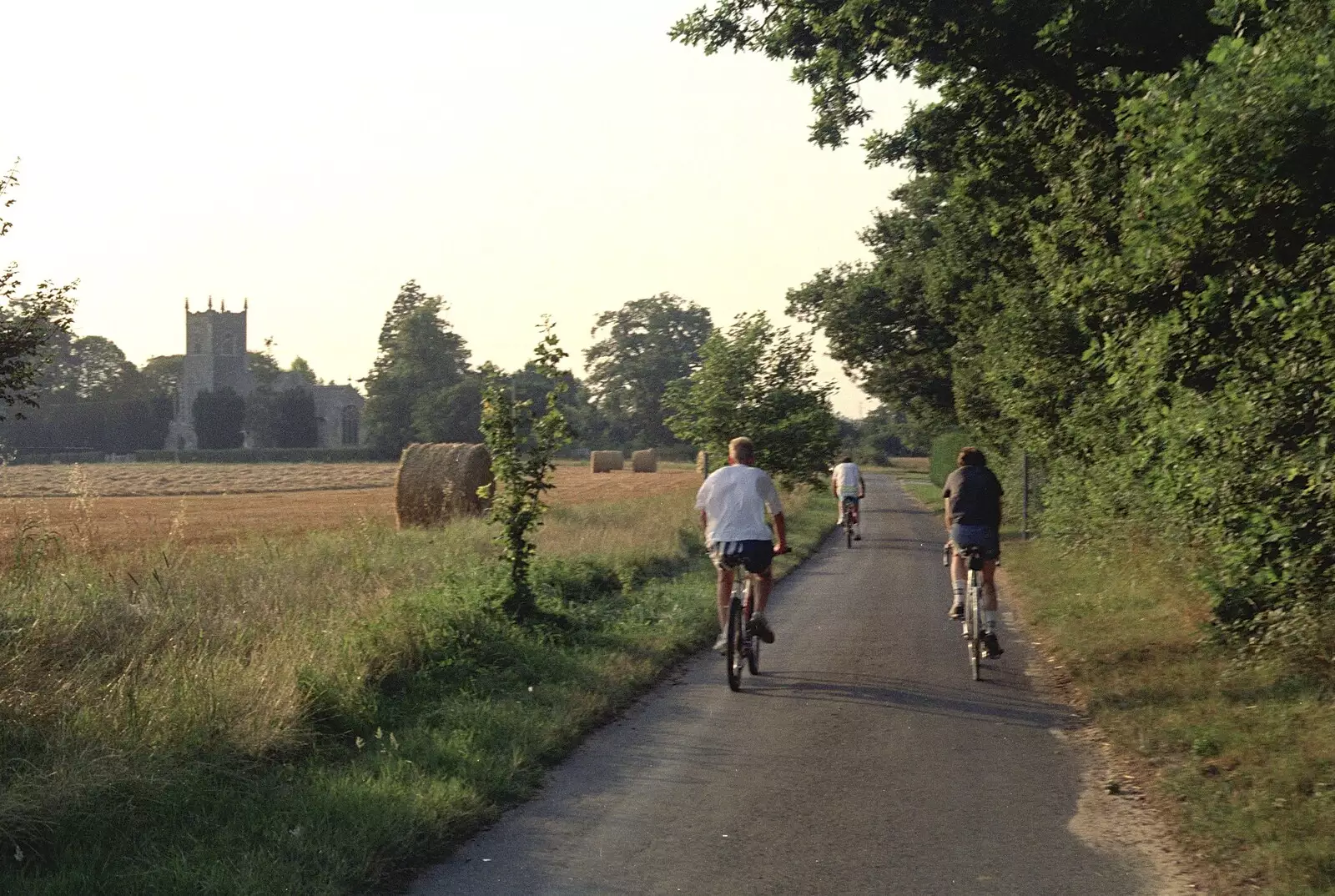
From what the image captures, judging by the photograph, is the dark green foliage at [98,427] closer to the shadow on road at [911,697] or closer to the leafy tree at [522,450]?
the leafy tree at [522,450]

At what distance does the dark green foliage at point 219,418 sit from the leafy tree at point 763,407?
78312 millimetres

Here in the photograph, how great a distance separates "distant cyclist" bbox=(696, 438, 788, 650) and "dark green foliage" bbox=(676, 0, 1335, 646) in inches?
106

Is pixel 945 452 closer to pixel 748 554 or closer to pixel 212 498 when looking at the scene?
pixel 212 498

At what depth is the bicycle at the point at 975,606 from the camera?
34.9 feet

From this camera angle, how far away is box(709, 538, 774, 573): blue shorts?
34.1ft

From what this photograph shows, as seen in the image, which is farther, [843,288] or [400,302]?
[400,302]

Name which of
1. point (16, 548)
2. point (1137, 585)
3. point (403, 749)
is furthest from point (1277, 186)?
point (16, 548)

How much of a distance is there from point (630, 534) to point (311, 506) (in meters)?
19.2

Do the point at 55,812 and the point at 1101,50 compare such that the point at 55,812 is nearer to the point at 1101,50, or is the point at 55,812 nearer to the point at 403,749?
the point at 403,749

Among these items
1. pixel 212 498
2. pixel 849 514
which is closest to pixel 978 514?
pixel 849 514

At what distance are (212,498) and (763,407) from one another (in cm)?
2377

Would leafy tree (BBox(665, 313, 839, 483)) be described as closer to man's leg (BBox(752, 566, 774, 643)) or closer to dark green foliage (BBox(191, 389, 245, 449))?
man's leg (BBox(752, 566, 774, 643))

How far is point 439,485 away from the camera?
25562 millimetres

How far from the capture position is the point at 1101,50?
1162 centimetres
